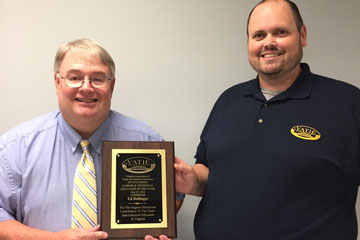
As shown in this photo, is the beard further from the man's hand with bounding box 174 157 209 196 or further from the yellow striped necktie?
the yellow striped necktie

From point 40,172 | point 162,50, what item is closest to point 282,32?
point 162,50

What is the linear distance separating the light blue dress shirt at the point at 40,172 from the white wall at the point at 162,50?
434 mm

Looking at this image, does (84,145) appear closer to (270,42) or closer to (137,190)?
(137,190)

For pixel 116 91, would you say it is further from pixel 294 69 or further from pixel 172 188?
pixel 294 69

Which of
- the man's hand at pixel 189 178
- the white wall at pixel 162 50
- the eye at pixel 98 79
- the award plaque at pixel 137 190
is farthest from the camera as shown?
the white wall at pixel 162 50

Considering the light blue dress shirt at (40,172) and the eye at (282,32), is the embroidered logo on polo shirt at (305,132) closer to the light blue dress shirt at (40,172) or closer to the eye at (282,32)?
the eye at (282,32)

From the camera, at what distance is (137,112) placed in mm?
1941

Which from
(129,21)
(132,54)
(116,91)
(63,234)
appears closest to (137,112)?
(116,91)

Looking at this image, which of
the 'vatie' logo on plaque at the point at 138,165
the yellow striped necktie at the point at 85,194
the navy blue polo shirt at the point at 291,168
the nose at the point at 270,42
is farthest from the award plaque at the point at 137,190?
the nose at the point at 270,42

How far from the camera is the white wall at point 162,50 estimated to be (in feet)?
6.05

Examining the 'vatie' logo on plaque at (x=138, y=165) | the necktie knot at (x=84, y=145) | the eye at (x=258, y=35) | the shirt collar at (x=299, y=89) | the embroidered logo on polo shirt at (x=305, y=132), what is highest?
the eye at (x=258, y=35)

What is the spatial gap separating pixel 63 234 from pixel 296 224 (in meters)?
0.93

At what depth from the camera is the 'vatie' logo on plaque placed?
1381 millimetres

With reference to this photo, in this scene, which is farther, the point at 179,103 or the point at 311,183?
the point at 179,103
